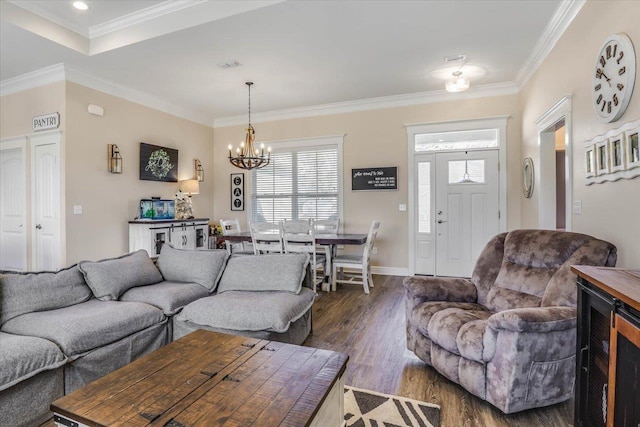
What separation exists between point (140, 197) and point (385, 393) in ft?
16.0

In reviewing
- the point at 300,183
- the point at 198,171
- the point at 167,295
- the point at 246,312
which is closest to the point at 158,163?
the point at 198,171

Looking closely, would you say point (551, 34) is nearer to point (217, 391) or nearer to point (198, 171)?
point (217, 391)

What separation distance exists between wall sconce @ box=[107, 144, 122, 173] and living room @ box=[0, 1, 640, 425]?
75 mm

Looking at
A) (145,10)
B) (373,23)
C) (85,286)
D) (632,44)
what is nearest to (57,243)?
(85,286)

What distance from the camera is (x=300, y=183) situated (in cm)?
633

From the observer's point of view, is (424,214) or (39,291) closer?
(39,291)

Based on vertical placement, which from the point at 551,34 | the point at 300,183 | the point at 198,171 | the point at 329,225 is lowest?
the point at 329,225

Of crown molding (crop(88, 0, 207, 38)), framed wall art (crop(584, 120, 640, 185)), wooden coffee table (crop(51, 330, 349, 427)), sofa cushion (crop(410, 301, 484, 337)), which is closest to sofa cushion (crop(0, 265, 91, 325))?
wooden coffee table (crop(51, 330, 349, 427))

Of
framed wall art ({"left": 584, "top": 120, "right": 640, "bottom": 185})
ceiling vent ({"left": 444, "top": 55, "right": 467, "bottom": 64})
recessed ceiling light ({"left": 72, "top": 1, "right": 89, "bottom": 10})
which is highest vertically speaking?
recessed ceiling light ({"left": 72, "top": 1, "right": 89, "bottom": 10})

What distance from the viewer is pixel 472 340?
200 cm

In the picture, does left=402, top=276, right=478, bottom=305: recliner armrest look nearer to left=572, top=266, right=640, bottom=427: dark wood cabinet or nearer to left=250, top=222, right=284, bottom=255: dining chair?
left=572, top=266, right=640, bottom=427: dark wood cabinet

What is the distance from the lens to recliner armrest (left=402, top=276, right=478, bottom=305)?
2602mm

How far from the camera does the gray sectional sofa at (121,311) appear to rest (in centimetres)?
178

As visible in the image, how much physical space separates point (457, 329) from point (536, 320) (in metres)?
0.47
